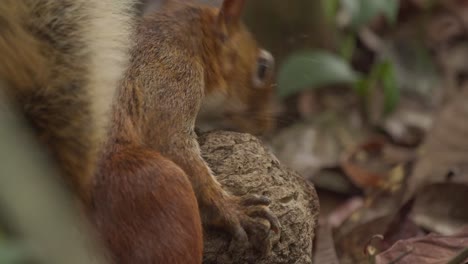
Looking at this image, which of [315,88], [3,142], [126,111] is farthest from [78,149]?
[315,88]

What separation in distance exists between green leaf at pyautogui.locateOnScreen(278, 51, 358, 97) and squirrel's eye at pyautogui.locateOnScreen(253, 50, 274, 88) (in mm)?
1821

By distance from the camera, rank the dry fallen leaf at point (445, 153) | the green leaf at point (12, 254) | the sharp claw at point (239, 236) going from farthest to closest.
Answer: the dry fallen leaf at point (445, 153) → the sharp claw at point (239, 236) → the green leaf at point (12, 254)

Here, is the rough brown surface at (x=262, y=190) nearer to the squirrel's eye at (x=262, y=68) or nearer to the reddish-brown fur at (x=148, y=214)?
the reddish-brown fur at (x=148, y=214)

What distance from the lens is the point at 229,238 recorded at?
2.96 metres

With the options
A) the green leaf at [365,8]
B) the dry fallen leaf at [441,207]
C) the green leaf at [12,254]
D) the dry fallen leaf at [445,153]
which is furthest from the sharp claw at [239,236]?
the green leaf at [365,8]

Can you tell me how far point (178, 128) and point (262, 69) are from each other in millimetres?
840

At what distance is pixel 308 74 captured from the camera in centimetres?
566

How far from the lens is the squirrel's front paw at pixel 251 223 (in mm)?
2939

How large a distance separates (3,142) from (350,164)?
14.1 ft

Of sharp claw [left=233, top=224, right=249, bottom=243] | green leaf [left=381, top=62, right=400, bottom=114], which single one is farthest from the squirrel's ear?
green leaf [left=381, top=62, right=400, bottom=114]

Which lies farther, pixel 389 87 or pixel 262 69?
pixel 389 87

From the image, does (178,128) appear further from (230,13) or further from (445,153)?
(445,153)

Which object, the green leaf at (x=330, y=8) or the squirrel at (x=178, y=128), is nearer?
the squirrel at (x=178, y=128)

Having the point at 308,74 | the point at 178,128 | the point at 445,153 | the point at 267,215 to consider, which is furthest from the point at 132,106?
the point at 308,74
